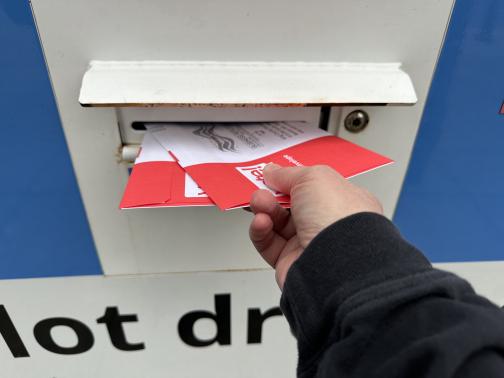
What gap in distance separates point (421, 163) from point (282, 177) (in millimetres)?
341

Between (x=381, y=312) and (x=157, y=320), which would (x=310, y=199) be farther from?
(x=157, y=320)

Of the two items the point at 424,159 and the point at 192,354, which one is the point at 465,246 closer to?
the point at 424,159

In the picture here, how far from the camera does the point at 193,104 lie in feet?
1.76

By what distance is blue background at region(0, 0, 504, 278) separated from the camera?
568 mm

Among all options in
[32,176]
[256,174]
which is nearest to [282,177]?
[256,174]

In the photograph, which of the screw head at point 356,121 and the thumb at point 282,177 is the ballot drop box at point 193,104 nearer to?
the screw head at point 356,121

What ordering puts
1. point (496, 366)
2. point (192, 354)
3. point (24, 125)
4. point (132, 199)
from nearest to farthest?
point (496, 366)
point (132, 199)
point (24, 125)
point (192, 354)

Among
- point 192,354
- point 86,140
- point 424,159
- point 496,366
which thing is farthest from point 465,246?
point 86,140

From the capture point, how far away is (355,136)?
669 millimetres

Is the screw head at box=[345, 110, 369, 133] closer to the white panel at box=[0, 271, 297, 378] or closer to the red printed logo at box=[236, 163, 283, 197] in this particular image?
the red printed logo at box=[236, 163, 283, 197]

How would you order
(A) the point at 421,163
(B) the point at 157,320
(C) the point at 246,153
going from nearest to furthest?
1. (C) the point at 246,153
2. (A) the point at 421,163
3. (B) the point at 157,320

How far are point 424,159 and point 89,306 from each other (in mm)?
804

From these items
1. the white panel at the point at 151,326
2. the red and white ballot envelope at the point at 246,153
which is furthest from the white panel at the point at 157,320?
the red and white ballot envelope at the point at 246,153

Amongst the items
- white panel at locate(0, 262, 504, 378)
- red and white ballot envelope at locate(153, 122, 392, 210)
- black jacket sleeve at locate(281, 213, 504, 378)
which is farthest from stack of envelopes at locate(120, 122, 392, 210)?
white panel at locate(0, 262, 504, 378)
